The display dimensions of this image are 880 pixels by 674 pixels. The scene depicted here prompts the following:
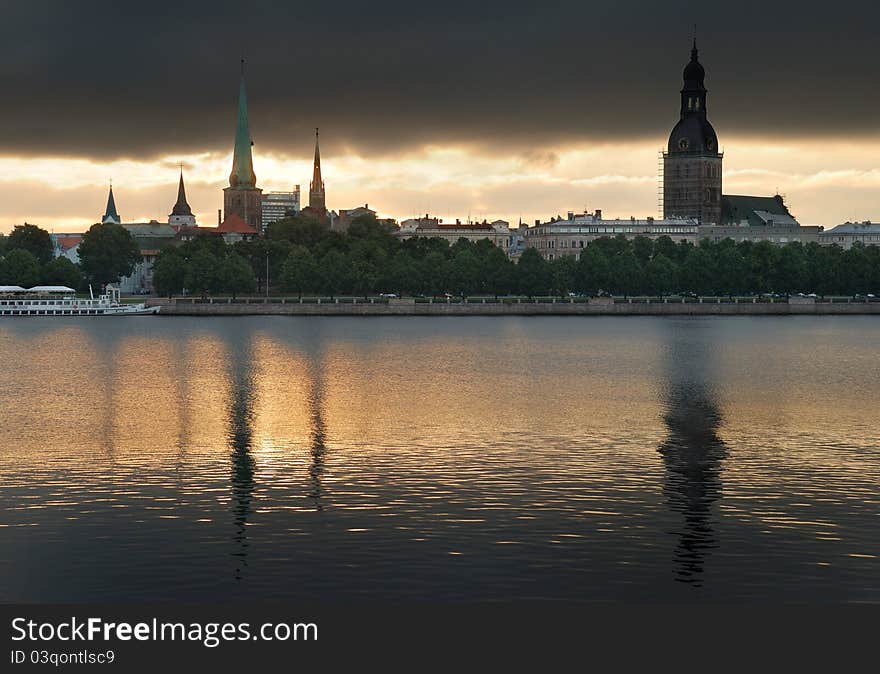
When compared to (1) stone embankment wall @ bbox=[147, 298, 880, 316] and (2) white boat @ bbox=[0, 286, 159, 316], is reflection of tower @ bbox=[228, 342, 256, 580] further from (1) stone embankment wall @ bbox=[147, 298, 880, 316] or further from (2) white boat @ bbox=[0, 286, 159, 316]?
(2) white boat @ bbox=[0, 286, 159, 316]

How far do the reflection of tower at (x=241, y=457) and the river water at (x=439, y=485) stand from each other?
13cm

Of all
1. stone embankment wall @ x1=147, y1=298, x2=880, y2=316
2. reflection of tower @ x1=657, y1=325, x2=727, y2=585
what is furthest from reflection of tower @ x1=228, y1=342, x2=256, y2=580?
stone embankment wall @ x1=147, y1=298, x2=880, y2=316

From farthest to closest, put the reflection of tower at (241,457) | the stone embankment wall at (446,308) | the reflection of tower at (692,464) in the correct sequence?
the stone embankment wall at (446,308) < the reflection of tower at (241,457) < the reflection of tower at (692,464)

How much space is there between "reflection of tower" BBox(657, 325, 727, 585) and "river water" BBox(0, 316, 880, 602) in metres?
0.10

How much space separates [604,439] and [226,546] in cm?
2112

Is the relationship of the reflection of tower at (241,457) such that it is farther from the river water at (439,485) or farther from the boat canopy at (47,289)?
the boat canopy at (47,289)

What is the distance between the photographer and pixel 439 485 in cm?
3562

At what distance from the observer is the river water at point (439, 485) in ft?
85.0

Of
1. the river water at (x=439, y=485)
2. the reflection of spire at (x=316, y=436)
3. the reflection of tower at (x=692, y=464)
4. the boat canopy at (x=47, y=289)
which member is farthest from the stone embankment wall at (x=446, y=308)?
the reflection of tower at (x=692, y=464)

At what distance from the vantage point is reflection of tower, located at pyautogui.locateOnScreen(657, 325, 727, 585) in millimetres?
28406

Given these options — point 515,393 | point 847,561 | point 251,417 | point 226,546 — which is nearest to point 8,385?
point 251,417

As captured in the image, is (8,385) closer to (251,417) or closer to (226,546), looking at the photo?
(251,417)

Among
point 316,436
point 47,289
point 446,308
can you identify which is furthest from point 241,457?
point 47,289

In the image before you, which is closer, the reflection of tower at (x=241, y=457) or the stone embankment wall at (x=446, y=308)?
the reflection of tower at (x=241, y=457)
